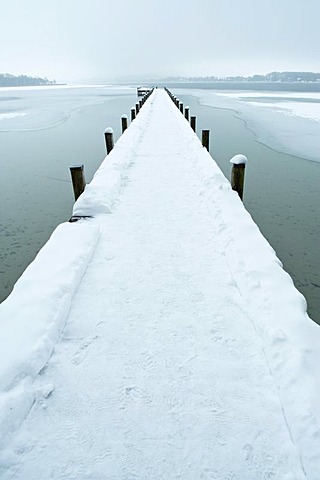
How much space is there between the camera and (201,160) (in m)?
7.29

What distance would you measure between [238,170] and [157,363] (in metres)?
4.17

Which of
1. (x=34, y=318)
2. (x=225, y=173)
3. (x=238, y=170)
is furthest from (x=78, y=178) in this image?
(x=225, y=173)

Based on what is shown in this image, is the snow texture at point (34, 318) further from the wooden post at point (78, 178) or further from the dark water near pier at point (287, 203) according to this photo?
the dark water near pier at point (287, 203)

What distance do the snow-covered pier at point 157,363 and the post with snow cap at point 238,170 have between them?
1.84 meters

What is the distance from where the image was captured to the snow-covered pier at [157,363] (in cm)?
172

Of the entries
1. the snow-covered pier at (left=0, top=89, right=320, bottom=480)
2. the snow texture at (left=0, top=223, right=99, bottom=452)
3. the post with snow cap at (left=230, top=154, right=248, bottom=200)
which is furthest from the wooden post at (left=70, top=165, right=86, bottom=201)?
the post with snow cap at (left=230, top=154, right=248, bottom=200)

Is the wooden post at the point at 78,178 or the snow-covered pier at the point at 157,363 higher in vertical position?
the wooden post at the point at 78,178

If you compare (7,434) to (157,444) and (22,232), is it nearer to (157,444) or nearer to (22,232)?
(157,444)

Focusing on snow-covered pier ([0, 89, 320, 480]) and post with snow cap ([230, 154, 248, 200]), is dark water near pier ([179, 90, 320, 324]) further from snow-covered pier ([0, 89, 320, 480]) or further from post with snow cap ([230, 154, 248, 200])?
snow-covered pier ([0, 89, 320, 480])

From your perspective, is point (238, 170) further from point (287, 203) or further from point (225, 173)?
point (225, 173)

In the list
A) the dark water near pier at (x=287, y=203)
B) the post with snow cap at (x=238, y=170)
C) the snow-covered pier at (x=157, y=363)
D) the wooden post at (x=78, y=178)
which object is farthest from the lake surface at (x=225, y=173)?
the snow-covered pier at (x=157, y=363)

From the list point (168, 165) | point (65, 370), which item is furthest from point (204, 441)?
point (168, 165)

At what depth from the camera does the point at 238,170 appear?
552 cm

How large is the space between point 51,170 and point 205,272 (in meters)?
8.92
